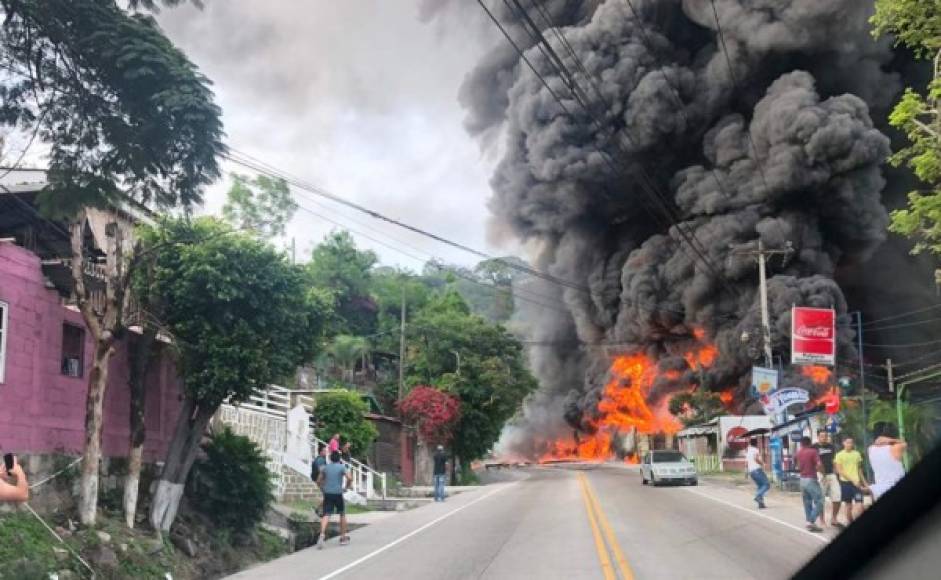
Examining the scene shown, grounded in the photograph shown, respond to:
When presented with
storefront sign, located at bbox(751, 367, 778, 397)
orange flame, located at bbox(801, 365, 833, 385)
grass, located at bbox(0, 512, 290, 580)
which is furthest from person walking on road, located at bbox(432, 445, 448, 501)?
orange flame, located at bbox(801, 365, 833, 385)

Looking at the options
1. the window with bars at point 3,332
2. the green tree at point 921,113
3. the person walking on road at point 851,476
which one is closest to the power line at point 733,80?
the green tree at point 921,113

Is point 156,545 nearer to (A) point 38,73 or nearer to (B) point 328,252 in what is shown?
(A) point 38,73

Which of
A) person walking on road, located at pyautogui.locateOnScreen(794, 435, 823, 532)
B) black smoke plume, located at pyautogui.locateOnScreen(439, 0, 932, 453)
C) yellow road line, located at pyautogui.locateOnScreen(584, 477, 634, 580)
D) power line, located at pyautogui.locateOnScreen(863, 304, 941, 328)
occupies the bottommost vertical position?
yellow road line, located at pyautogui.locateOnScreen(584, 477, 634, 580)

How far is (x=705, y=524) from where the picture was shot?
49.2 ft

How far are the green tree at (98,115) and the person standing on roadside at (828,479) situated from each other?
31.9ft

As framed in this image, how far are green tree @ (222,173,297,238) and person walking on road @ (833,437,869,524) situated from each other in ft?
40.5

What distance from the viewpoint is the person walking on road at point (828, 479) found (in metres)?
8.50

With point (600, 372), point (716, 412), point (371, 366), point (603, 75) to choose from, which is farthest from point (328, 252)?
point (600, 372)

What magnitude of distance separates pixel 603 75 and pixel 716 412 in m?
20.3

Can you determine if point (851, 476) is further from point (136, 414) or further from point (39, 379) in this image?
point (136, 414)

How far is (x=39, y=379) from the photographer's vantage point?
41.2 ft

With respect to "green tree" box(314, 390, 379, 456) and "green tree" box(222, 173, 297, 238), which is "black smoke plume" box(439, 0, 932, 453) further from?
"green tree" box(314, 390, 379, 456)

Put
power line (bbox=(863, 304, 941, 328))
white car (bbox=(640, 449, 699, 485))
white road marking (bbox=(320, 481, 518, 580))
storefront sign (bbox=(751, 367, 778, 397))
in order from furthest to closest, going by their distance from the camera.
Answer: storefront sign (bbox=(751, 367, 778, 397)) → white car (bbox=(640, 449, 699, 485)) → power line (bbox=(863, 304, 941, 328)) → white road marking (bbox=(320, 481, 518, 580))

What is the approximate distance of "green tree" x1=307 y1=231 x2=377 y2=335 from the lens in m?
37.6
